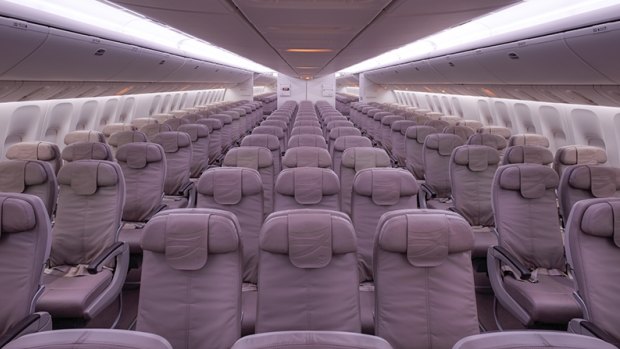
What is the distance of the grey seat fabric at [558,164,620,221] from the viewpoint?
441cm

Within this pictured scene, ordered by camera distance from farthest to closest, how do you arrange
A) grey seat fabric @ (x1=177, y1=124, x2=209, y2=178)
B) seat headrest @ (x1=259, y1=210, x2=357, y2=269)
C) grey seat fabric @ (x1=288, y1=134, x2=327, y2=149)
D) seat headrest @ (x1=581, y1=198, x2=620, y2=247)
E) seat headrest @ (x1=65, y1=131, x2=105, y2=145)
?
Result: grey seat fabric @ (x1=177, y1=124, x2=209, y2=178) < seat headrest @ (x1=65, y1=131, x2=105, y2=145) < grey seat fabric @ (x1=288, y1=134, x2=327, y2=149) < seat headrest @ (x1=581, y1=198, x2=620, y2=247) < seat headrest @ (x1=259, y1=210, x2=357, y2=269)

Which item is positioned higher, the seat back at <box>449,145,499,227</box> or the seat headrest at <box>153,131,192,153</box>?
the seat headrest at <box>153,131,192,153</box>

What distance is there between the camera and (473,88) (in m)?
12.0

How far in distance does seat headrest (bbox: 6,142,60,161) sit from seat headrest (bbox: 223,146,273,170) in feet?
7.42

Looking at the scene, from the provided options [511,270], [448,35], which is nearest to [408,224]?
[511,270]

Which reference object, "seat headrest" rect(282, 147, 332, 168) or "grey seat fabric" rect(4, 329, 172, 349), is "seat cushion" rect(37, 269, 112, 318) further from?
"seat headrest" rect(282, 147, 332, 168)

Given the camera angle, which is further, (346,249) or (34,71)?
(34,71)

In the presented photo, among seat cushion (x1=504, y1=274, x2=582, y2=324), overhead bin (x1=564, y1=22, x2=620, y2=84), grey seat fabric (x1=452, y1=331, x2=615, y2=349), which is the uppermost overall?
overhead bin (x1=564, y1=22, x2=620, y2=84)

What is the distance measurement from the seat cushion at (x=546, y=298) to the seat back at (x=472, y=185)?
1.63 metres

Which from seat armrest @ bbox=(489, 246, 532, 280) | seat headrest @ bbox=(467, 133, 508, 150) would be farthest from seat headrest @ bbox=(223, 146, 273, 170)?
seat headrest @ bbox=(467, 133, 508, 150)

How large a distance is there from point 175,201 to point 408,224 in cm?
478

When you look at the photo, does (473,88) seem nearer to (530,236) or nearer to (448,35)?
(448,35)

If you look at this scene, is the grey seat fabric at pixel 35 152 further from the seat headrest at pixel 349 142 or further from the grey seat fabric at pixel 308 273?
the grey seat fabric at pixel 308 273

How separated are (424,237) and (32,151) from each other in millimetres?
5151
